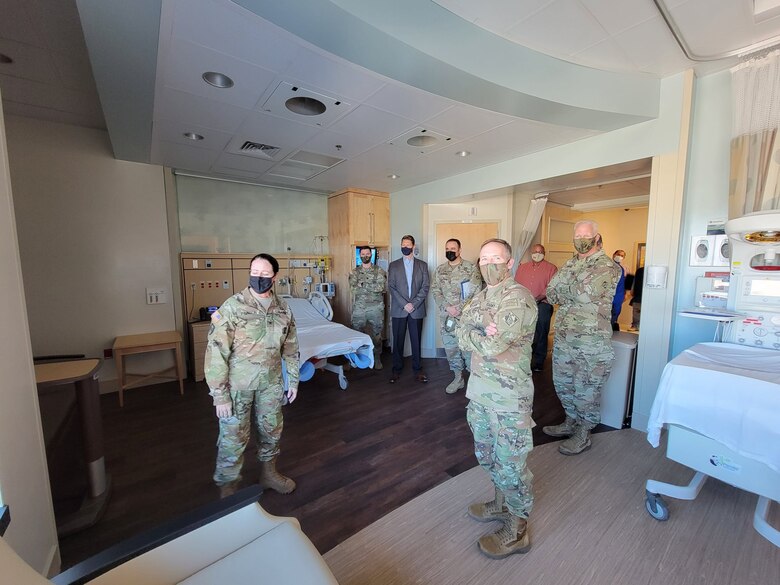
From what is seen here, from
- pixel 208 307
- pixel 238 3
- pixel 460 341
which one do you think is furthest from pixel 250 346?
pixel 208 307

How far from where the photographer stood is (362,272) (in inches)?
182

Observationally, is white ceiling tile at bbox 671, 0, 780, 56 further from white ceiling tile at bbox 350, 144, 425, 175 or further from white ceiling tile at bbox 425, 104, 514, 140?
white ceiling tile at bbox 350, 144, 425, 175

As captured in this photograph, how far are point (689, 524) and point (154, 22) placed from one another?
13.2 ft

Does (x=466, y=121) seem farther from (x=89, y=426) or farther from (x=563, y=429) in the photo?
(x=89, y=426)

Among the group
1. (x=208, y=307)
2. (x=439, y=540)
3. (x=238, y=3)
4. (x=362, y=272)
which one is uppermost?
(x=238, y=3)

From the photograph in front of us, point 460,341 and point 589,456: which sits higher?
point 460,341

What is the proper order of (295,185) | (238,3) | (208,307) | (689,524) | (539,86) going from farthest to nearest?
(295,185)
(208,307)
(539,86)
(689,524)
(238,3)

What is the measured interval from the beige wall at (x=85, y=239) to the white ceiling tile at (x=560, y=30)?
431cm

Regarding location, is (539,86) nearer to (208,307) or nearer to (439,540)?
(439,540)

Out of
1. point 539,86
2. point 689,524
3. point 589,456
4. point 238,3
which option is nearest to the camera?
point 238,3

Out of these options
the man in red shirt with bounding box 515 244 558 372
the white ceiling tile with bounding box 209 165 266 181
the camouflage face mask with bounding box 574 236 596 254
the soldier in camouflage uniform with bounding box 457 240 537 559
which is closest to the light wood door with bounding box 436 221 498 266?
the man in red shirt with bounding box 515 244 558 372

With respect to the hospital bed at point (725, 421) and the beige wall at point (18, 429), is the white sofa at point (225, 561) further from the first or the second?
the hospital bed at point (725, 421)

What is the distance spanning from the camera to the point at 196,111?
8.37ft

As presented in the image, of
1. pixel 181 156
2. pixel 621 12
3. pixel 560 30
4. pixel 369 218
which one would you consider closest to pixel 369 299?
pixel 369 218
